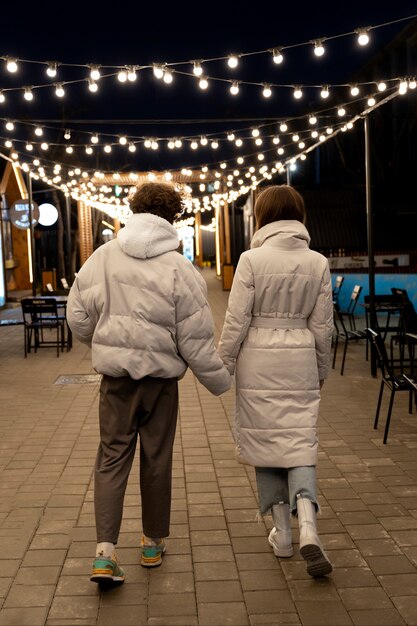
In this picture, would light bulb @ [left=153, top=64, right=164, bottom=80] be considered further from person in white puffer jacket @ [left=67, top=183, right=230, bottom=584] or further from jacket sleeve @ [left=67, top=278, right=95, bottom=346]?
jacket sleeve @ [left=67, top=278, right=95, bottom=346]

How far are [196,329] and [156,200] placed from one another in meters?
0.69

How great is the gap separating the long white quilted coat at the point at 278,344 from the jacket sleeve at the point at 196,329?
0.61 ft

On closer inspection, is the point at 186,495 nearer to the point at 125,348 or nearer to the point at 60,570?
the point at 60,570

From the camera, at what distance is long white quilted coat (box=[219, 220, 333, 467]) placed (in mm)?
3781

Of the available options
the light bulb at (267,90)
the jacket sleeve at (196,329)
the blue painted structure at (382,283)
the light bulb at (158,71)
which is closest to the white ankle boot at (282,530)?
the jacket sleeve at (196,329)

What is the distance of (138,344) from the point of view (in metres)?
3.53

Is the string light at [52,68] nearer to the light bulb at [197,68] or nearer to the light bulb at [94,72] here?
the light bulb at [94,72]

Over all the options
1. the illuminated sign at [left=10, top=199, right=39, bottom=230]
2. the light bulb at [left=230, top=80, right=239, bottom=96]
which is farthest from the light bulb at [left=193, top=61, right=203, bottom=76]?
the illuminated sign at [left=10, top=199, right=39, bottom=230]

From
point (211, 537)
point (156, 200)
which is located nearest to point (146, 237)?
point (156, 200)

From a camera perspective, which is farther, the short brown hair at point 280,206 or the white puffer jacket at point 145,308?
the short brown hair at point 280,206

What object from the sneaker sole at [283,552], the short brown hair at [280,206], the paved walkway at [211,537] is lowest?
the paved walkway at [211,537]

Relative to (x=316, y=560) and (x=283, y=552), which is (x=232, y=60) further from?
(x=316, y=560)

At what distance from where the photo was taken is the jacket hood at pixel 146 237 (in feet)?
11.8

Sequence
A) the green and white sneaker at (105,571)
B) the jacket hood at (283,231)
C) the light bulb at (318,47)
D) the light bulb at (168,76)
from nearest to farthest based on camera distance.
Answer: the green and white sneaker at (105,571) → the jacket hood at (283,231) → the light bulb at (318,47) → the light bulb at (168,76)
